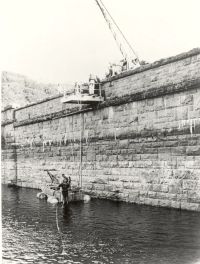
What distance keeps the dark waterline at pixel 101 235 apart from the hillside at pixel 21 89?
97.6ft

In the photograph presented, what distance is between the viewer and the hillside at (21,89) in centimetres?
Result: 4427

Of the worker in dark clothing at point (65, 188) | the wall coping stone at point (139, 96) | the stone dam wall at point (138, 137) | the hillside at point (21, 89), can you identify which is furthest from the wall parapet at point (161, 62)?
the hillside at point (21, 89)

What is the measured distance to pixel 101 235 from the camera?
1052cm

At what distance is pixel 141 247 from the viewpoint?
360 inches

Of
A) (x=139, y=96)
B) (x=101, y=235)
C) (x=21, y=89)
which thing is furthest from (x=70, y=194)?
(x=21, y=89)

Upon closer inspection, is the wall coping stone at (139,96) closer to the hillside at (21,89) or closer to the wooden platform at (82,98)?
the wooden platform at (82,98)

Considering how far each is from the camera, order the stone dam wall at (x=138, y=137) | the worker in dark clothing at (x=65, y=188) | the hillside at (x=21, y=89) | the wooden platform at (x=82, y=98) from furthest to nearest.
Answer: the hillside at (x=21, y=89) → the wooden platform at (x=82, y=98) → the worker in dark clothing at (x=65, y=188) → the stone dam wall at (x=138, y=137)

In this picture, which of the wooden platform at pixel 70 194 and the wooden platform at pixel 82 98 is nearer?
the wooden platform at pixel 70 194

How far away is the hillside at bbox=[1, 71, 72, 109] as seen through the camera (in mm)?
44272

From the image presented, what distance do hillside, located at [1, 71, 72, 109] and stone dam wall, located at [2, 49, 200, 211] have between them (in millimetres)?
23177

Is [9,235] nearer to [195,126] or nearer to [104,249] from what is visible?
[104,249]

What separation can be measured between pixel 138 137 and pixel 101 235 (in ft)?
18.4

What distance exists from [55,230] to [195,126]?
5483 mm

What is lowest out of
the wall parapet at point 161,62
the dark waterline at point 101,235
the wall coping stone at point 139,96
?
the dark waterline at point 101,235
